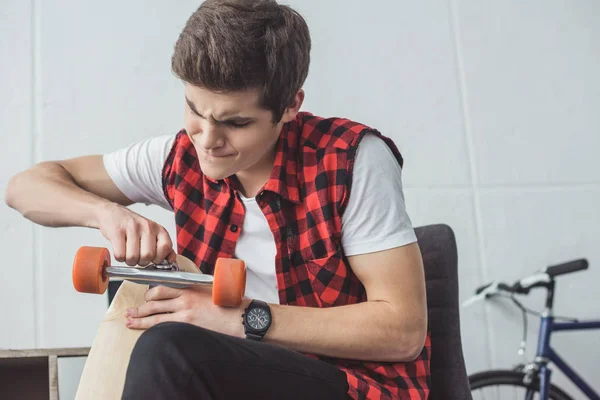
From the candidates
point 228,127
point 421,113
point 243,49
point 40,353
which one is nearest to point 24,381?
point 40,353

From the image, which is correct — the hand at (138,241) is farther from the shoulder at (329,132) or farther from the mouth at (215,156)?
the shoulder at (329,132)

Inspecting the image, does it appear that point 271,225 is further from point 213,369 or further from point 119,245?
point 213,369

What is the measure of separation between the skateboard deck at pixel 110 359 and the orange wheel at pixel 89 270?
0.26 ft

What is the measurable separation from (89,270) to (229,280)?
0.19 meters

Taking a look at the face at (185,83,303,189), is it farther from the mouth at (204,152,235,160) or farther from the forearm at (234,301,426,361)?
the forearm at (234,301,426,361)

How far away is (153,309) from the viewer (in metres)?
1.03

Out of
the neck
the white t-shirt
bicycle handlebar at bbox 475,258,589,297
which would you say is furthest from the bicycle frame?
the neck

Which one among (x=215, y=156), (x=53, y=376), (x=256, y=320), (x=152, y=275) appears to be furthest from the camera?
(x=53, y=376)

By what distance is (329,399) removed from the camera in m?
1.01

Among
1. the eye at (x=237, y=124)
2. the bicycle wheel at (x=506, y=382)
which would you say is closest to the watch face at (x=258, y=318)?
the eye at (x=237, y=124)

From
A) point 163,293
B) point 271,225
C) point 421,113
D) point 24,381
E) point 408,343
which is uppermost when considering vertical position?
point 421,113

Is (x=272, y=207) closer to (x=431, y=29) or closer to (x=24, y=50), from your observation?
(x=24, y=50)

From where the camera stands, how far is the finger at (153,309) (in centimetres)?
101

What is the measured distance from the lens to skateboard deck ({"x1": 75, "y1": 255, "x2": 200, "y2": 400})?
904 millimetres
